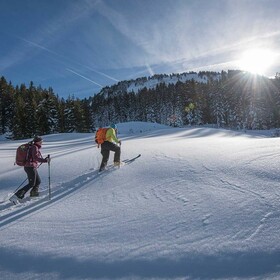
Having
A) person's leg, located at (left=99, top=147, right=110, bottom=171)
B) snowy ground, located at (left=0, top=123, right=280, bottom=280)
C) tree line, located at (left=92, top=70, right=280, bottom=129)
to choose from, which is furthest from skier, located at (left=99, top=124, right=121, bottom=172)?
tree line, located at (left=92, top=70, right=280, bottom=129)

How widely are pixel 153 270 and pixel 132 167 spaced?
5.55m

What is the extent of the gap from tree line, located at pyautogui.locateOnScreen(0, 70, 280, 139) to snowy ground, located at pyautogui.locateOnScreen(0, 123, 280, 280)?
151 ft

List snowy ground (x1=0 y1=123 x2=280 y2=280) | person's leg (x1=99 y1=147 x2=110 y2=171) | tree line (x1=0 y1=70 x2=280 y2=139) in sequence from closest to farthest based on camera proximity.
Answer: snowy ground (x1=0 y1=123 x2=280 y2=280), person's leg (x1=99 y1=147 x2=110 y2=171), tree line (x1=0 y1=70 x2=280 y2=139)

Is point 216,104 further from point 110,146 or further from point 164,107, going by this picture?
point 110,146

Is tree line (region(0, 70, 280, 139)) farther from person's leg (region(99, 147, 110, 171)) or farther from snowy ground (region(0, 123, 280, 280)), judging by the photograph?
snowy ground (region(0, 123, 280, 280))

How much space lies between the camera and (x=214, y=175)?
6.89 meters

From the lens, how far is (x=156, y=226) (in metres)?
4.67

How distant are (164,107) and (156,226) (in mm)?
88256

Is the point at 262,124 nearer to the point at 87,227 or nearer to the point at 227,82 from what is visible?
the point at 227,82

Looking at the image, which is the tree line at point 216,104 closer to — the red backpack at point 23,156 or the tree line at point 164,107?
the tree line at point 164,107

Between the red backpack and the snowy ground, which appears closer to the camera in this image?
the snowy ground

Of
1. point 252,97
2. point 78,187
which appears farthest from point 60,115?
point 78,187

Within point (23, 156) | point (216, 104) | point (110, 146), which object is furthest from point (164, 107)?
point (23, 156)

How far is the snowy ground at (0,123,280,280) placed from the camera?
11.9 ft
